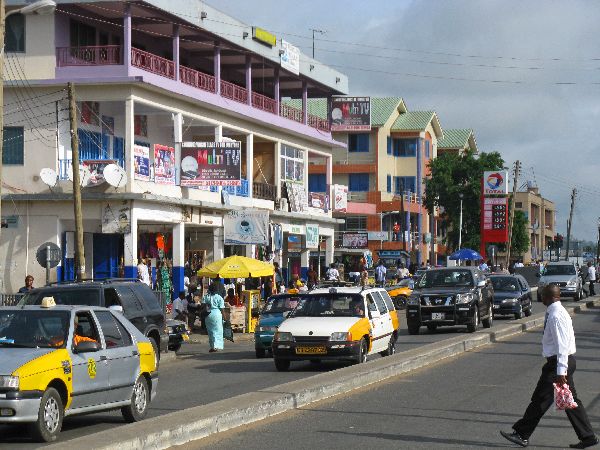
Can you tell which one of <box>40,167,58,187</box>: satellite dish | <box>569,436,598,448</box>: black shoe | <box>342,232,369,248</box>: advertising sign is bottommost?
<box>569,436,598,448</box>: black shoe

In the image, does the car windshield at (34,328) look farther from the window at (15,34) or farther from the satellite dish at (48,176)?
the window at (15,34)

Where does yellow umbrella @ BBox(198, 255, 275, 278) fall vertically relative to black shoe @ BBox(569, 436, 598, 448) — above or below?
above

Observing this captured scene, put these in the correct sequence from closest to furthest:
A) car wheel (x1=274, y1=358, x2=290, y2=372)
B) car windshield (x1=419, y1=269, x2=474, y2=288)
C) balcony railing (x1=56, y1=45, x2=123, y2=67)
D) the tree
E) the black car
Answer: car wheel (x1=274, y1=358, x2=290, y2=372) < the black car < car windshield (x1=419, y1=269, x2=474, y2=288) < balcony railing (x1=56, y1=45, x2=123, y2=67) < the tree

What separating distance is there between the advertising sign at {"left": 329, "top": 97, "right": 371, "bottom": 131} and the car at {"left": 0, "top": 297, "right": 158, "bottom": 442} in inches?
1764

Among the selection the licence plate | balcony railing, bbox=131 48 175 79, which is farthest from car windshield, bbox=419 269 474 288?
the licence plate

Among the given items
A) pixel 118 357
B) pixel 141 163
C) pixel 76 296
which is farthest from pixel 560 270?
pixel 118 357

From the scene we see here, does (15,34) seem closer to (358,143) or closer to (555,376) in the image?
(555,376)

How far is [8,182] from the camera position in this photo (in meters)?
36.8

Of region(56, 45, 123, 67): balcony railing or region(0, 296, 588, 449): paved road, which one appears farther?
region(56, 45, 123, 67): balcony railing

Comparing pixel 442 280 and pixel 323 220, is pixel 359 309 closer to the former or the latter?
pixel 442 280

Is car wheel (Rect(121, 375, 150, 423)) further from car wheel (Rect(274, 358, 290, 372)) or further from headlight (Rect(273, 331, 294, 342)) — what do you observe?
car wheel (Rect(274, 358, 290, 372))

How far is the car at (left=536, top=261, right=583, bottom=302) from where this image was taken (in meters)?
54.4

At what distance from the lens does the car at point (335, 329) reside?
69.7 ft

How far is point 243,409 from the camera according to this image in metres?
13.4
